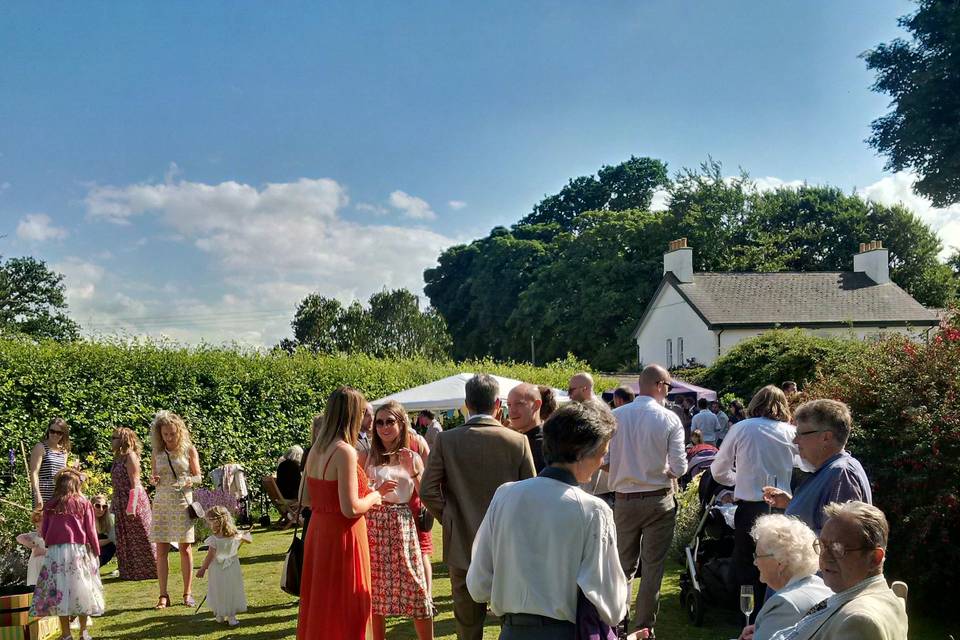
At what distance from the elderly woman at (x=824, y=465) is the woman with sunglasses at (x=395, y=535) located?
2771 mm

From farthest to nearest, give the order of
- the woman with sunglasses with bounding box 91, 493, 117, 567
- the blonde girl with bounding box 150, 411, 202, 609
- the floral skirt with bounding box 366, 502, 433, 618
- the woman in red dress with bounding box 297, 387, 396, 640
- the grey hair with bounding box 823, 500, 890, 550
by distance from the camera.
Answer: the woman with sunglasses with bounding box 91, 493, 117, 567 < the blonde girl with bounding box 150, 411, 202, 609 < the floral skirt with bounding box 366, 502, 433, 618 < the woman in red dress with bounding box 297, 387, 396, 640 < the grey hair with bounding box 823, 500, 890, 550

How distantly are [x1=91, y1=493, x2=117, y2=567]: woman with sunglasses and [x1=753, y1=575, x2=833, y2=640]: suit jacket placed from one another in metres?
9.82

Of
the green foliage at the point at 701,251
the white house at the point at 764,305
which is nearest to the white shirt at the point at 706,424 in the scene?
the white house at the point at 764,305

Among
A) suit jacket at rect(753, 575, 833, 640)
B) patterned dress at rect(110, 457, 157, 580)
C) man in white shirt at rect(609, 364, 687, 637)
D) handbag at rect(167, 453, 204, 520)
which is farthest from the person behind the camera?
patterned dress at rect(110, 457, 157, 580)

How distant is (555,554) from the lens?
3207 millimetres

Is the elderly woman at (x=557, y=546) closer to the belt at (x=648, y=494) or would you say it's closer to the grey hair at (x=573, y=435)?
the grey hair at (x=573, y=435)

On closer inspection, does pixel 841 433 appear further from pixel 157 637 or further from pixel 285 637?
pixel 157 637

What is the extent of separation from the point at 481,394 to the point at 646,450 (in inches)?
76.8

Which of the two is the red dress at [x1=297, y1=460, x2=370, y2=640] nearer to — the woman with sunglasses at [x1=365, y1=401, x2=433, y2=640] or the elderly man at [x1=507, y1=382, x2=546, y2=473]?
the woman with sunglasses at [x1=365, y1=401, x2=433, y2=640]

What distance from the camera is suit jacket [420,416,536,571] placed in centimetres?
541

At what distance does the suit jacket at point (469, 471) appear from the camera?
541cm

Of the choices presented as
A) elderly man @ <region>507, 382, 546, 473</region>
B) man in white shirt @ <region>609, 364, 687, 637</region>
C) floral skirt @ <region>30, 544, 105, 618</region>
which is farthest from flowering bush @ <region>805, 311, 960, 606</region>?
floral skirt @ <region>30, 544, 105, 618</region>

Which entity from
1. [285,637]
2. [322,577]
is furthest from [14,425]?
[322,577]

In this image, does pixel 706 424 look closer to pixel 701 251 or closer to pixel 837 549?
pixel 837 549
